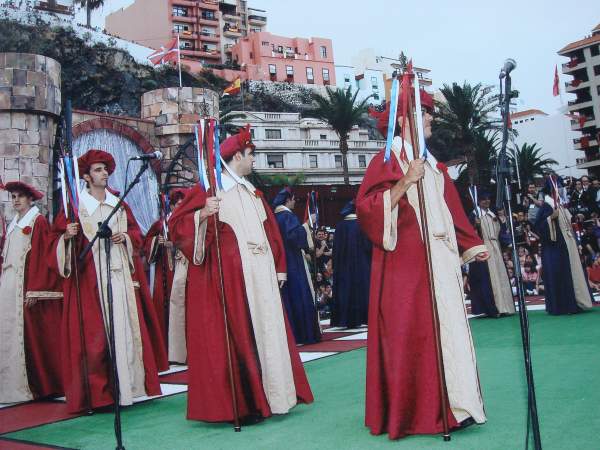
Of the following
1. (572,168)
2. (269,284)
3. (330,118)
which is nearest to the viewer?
(269,284)

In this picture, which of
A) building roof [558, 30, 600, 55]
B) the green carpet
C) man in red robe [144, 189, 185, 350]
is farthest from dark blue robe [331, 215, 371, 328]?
building roof [558, 30, 600, 55]

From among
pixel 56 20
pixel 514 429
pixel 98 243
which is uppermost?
pixel 56 20

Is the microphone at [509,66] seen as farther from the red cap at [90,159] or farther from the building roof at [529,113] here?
the building roof at [529,113]

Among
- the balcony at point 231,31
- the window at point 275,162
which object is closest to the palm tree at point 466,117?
the window at point 275,162

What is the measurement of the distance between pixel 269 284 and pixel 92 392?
5.26 ft

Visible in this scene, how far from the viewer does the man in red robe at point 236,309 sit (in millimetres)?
3727

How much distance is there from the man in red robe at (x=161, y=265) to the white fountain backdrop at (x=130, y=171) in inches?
260

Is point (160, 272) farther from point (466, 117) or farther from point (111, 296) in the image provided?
point (466, 117)

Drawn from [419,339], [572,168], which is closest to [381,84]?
[572,168]

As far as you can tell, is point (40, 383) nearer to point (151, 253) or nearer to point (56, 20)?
point (151, 253)

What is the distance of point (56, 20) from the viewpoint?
142ft

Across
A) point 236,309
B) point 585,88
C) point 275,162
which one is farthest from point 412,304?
point 585,88

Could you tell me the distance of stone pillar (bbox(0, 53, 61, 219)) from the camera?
1169 cm

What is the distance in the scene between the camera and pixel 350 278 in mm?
8992
